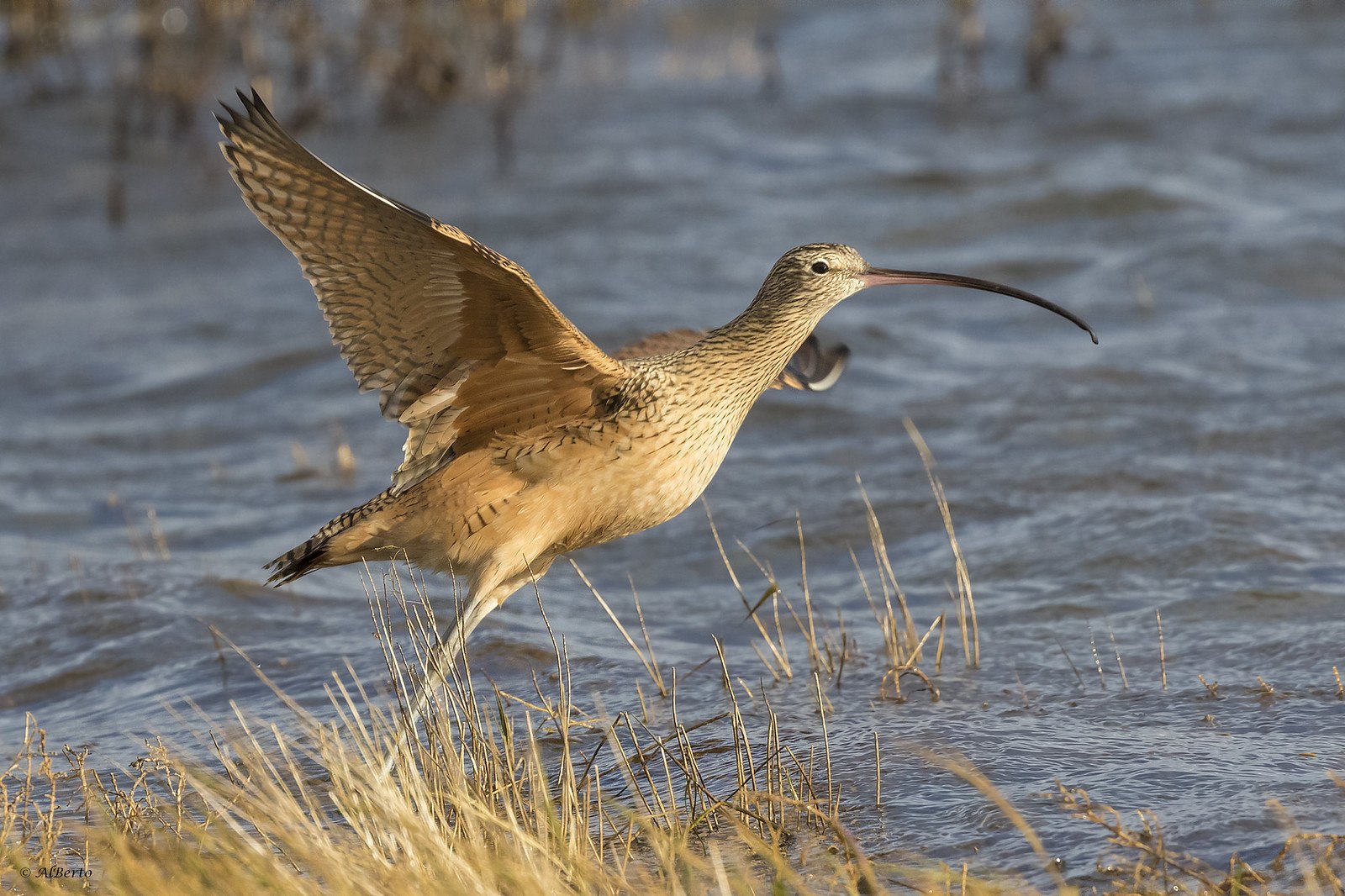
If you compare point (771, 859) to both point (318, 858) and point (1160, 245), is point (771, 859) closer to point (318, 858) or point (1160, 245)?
point (318, 858)

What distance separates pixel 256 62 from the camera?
14172 mm

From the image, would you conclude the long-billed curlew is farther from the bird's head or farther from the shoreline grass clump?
the shoreline grass clump

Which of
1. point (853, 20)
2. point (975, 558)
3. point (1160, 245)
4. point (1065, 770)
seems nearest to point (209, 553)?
point (975, 558)

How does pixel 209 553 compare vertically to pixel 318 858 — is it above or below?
below

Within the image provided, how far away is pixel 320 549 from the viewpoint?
201 inches

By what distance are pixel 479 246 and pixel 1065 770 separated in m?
2.12

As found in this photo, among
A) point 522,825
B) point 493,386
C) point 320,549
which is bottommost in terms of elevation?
point 522,825

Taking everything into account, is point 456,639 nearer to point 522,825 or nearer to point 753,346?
point 522,825

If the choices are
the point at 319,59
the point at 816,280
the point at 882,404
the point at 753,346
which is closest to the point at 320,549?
the point at 753,346

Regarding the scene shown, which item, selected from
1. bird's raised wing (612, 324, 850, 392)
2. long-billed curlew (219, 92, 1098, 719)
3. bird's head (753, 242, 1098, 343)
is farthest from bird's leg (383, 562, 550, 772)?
bird's head (753, 242, 1098, 343)

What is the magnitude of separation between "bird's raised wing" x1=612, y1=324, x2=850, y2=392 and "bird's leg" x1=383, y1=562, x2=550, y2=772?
0.96m

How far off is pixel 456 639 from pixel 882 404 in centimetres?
525

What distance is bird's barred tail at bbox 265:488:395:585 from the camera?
16.7ft

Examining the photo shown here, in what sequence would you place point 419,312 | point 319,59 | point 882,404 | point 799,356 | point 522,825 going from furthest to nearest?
point 319,59
point 882,404
point 799,356
point 419,312
point 522,825
